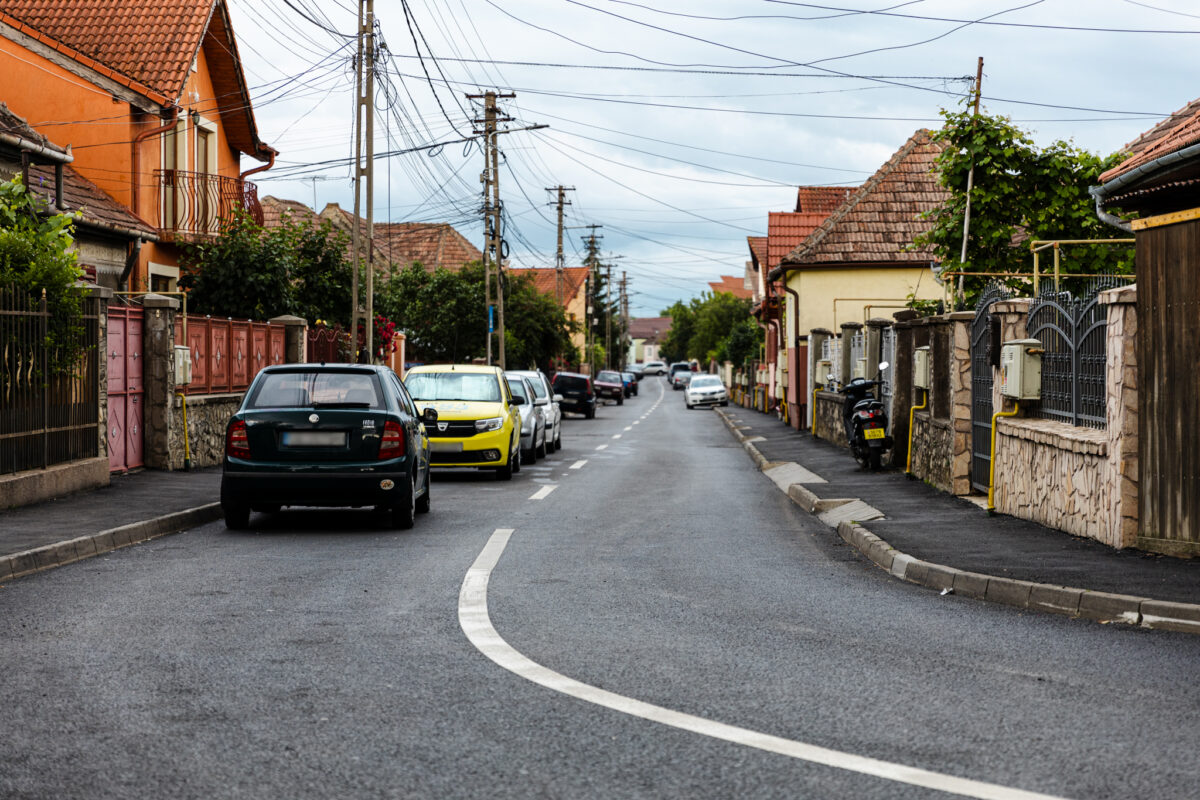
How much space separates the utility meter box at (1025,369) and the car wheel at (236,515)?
7.53m

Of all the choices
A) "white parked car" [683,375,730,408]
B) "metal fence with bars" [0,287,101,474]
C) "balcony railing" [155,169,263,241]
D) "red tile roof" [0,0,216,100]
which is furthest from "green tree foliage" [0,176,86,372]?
"white parked car" [683,375,730,408]

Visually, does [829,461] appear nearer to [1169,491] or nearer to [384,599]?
[1169,491]

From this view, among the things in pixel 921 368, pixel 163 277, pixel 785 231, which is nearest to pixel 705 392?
pixel 785 231

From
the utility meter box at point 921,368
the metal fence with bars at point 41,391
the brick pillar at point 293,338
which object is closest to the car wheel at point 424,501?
the metal fence with bars at point 41,391

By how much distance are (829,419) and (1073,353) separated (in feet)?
54.7

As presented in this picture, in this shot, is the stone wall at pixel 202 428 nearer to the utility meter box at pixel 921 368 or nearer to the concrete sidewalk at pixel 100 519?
the concrete sidewalk at pixel 100 519

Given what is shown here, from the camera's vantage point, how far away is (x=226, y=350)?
21281 millimetres

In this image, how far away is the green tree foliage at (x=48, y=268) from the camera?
43.6ft

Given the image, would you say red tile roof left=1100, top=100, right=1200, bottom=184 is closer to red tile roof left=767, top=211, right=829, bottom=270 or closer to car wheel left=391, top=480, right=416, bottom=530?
car wheel left=391, top=480, right=416, bottom=530

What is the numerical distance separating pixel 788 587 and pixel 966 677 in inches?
115

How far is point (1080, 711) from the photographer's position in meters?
5.50

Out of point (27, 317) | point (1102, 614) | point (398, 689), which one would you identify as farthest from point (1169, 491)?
point (27, 317)

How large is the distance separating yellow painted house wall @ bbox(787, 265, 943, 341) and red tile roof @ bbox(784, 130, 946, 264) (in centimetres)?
40

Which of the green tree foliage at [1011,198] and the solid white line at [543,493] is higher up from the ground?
the green tree foliage at [1011,198]
